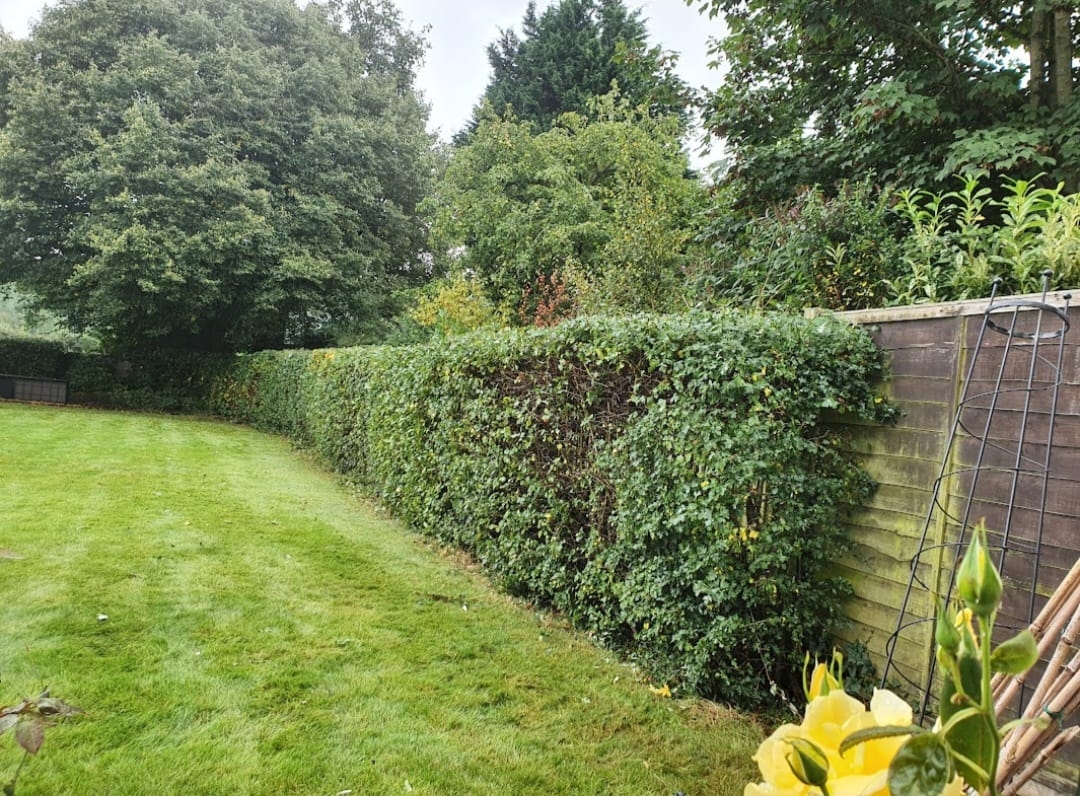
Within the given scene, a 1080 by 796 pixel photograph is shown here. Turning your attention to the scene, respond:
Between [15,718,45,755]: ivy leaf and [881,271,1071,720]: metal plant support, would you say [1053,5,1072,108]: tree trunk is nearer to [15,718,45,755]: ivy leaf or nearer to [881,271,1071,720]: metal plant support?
[881,271,1071,720]: metal plant support

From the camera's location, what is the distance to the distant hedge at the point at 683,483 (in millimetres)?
2764

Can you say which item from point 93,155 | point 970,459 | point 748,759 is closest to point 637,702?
point 748,759

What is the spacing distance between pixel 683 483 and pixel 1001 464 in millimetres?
1204

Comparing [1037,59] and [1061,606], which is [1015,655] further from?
[1037,59]

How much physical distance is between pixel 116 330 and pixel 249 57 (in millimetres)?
7273

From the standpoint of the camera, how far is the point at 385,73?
779 inches

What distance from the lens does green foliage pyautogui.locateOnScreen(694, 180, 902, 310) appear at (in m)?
3.78

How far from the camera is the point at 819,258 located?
4109mm

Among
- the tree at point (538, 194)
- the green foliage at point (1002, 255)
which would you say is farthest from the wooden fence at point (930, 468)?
the tree at point (538, 194)

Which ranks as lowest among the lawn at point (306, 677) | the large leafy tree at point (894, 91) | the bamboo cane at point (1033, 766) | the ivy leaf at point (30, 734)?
the lawn at point (306, 677)

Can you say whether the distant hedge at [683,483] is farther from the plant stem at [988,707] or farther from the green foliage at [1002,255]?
the plant stem at [988,707]

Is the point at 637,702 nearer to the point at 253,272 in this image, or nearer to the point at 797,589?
the point at 797,589

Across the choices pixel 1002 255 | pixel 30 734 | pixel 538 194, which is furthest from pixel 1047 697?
pixel 538 194

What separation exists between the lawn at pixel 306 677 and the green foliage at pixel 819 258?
8.14 feet
